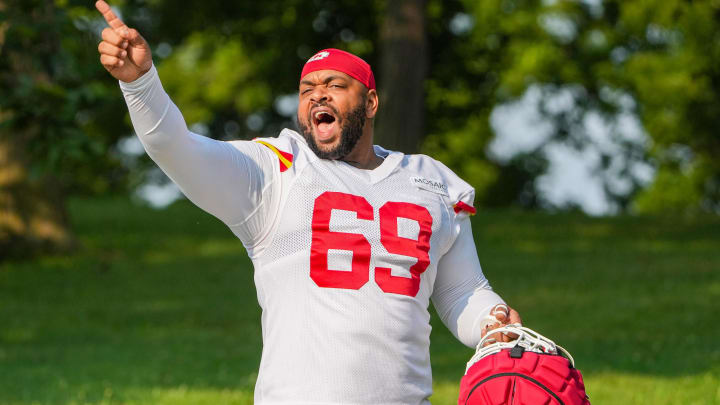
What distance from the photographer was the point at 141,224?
24156mm

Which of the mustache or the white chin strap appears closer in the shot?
the white chin strap

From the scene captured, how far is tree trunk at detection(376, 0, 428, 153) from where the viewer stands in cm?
1925

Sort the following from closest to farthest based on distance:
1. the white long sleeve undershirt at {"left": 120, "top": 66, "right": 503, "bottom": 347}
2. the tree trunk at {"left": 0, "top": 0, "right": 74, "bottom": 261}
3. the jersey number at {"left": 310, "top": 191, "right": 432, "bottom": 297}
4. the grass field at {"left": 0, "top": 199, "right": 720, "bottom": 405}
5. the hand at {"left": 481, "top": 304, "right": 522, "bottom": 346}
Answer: the white long sleeve undershirt at {"left": 120, "top": 66, "right": 503, "bottom": 347} → the jersey number at {"left": 310, "top": 191, "right": 432, "bottom": 297} → the hand at {"left": 481, "top": 304, "right": 522, "bottom": 346} → the grass field at {"left": 0, "top": 199, "right": 720, "bottom": 405} → the tree trunk at {"left": 0, "top": 0, "right": 74, "bottom": 261}

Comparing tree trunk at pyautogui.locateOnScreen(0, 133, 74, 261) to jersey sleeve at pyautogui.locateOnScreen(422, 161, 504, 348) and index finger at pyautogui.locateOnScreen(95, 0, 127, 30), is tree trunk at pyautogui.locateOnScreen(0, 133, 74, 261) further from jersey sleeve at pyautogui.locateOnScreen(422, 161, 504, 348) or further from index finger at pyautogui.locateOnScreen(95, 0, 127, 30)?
index finger at pyautogui.locateOnScreen(95, 0, 127, 30)

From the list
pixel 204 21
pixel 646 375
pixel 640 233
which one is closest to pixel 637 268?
pixel 640 233

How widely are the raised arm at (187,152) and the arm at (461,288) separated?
2.91ft

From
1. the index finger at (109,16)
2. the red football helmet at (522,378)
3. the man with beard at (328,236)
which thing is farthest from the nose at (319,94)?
the red football helmet at (522,378)

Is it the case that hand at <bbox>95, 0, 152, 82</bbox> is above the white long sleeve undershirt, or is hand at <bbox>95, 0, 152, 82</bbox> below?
above

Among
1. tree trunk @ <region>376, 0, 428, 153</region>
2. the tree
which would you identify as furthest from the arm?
tree trunk @ <region>376, 0, 428, 153</region>

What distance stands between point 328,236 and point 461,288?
Result: 2.56 ft

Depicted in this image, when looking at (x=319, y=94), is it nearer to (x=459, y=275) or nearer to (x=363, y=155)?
(x=363, y=155)

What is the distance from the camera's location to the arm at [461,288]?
462 cm

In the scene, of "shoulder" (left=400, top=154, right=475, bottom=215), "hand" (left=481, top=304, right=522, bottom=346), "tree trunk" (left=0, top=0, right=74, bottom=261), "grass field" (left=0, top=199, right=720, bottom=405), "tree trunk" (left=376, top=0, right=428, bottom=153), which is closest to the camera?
"hand" (left=481, top=304, right=522, bottom=346)

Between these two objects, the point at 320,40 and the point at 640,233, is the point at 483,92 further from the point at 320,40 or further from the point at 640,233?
the point at 640,233
